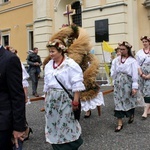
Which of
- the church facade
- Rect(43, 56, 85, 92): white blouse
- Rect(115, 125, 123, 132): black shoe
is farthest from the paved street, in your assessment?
the church facade

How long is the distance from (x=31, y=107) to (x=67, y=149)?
5166mm

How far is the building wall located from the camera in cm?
2138

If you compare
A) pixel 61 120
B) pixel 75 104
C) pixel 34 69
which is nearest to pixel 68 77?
pixel 75 104

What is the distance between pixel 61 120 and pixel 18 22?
19.4 m

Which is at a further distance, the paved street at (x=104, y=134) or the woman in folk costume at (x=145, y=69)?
the woman in folk costume at (x=145, y=69)

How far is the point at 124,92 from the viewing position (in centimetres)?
579

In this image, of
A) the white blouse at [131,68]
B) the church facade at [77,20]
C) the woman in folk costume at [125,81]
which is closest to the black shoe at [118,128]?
the woman in folk costume at [125,81]

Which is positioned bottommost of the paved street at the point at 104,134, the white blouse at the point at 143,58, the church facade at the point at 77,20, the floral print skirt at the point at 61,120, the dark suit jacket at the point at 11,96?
the paved street at the point at 104,134

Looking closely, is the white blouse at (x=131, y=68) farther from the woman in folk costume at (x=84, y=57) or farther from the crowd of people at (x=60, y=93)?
the woman in folk costume at (x=84, y=57)

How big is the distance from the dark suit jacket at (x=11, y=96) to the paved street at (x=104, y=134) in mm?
2361

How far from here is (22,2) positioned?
21.8 meters

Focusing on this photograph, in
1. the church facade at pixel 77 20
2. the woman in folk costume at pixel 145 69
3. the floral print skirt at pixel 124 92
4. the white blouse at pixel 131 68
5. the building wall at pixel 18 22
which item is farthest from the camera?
the building wall at pixel 18 22

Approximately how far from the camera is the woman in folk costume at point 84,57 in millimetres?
5312

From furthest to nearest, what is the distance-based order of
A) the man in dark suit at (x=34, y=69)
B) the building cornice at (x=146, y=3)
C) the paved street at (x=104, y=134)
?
the building cornice at (x=146, y=3), the man in dark suit at (x=34, y=69), the paved street at (x=104, y=134)
